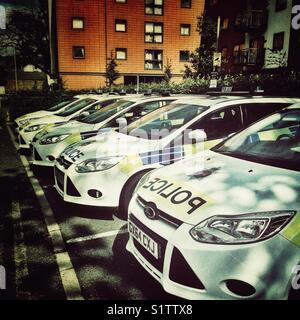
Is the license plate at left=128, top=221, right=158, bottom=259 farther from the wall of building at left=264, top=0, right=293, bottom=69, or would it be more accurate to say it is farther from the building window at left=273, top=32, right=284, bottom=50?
the building window at left=273, top=32, right=284, bottom=50

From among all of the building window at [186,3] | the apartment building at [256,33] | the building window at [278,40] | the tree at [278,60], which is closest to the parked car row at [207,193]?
the tree at [278,60]

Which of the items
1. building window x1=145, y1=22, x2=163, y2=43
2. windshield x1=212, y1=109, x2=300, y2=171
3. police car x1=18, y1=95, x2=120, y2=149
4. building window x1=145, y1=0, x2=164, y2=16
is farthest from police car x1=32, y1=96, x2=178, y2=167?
building window x1=145, y1=0, x2=164, y2=16

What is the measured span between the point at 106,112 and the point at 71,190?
3138 millimetres

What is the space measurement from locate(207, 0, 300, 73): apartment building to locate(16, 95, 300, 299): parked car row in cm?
1872

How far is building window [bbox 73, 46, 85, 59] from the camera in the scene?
29.4 metres

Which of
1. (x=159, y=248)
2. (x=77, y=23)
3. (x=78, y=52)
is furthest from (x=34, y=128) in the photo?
(x=77, y=23)

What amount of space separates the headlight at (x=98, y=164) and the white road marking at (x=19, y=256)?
1134 mm

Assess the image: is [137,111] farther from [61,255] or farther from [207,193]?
[207,193]

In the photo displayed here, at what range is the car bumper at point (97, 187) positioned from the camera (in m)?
4.08

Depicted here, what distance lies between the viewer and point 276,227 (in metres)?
2.06

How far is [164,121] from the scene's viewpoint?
16.8ft

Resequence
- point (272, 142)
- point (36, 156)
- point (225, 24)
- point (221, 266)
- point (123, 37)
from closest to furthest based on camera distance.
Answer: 1. point (221, 266)
2. point (272, 142)
3. point (36, 156)
4. point (225, 24)
5. point (123, 37)

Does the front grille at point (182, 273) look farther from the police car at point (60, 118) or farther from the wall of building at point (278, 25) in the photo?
the wall of building at point (278, 25)
